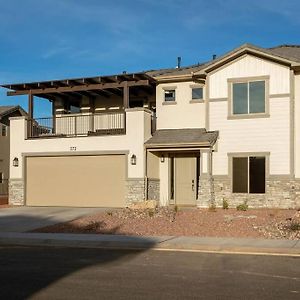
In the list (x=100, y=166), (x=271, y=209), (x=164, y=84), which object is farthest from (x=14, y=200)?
(x=271, y=209)

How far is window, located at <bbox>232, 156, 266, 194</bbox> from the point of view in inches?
942

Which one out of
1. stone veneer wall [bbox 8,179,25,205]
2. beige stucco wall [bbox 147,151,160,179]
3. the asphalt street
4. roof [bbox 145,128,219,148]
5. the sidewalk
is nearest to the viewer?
the asphalt street

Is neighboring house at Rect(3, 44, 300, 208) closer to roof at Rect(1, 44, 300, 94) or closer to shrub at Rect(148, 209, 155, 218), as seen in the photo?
roof at Rect(1, 44, 300, 94)

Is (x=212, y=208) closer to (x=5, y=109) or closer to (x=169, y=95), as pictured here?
(x=169, y=95)

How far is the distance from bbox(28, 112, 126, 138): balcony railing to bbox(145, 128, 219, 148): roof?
1953mm

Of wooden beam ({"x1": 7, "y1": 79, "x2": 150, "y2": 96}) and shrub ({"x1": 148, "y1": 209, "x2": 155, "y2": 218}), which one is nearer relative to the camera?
shrub ({"x1": 148, "y1": 209, "x2": 155, "y2": 218})

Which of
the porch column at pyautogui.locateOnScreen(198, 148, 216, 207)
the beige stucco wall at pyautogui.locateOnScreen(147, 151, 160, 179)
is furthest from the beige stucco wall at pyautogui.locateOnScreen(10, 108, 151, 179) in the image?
the porch column at pyautogui.locateOnScreen(198, 148, 216, 207)

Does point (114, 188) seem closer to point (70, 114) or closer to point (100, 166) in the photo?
point (100, 166)

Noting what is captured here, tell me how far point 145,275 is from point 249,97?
1543cm

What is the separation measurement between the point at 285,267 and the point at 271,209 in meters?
12.3

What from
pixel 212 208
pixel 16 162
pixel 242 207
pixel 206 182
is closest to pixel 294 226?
pixel 242 207

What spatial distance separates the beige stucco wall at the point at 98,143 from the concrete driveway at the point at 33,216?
2.84 meters

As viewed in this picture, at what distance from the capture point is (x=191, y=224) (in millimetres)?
18156

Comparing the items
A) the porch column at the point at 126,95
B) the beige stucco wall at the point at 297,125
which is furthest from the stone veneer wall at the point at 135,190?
the beige stucco wall at the point at 297,125
